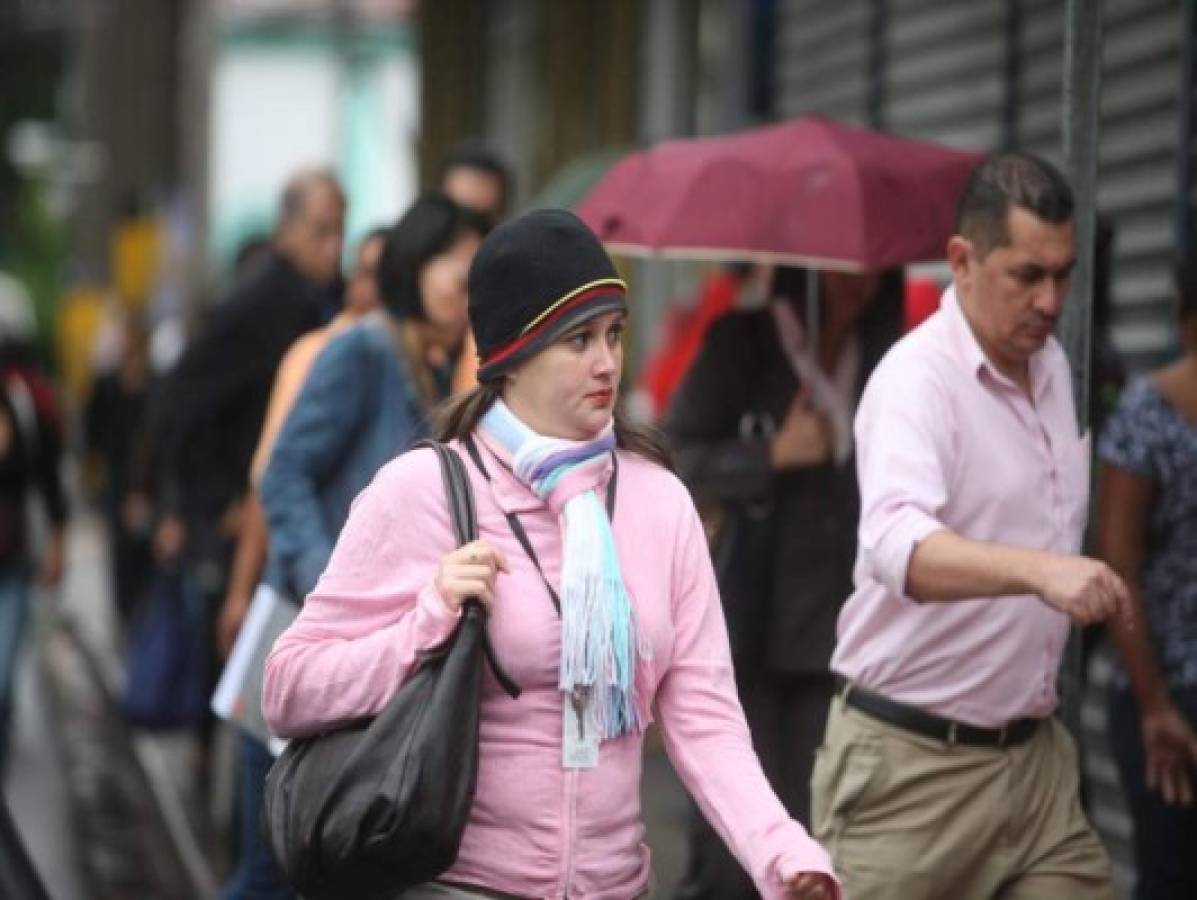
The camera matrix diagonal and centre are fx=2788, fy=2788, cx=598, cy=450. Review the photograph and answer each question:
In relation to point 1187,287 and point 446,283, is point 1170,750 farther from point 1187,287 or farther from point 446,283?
point 446,283

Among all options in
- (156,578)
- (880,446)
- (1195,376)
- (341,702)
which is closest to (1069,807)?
(880,446)

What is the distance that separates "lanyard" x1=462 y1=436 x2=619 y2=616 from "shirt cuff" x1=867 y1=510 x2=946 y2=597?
2.10 ft

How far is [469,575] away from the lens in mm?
3836

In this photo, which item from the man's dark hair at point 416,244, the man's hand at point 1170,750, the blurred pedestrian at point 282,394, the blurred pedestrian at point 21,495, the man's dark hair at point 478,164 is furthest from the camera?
the blurred pedestrian at point 21,495

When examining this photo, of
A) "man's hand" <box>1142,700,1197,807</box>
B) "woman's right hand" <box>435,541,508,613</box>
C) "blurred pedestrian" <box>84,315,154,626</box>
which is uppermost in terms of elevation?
"woman's right hand" <box>435,541,508,613</box>

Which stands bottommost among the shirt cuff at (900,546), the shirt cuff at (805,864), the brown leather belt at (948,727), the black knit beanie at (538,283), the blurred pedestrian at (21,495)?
the blurred pedestrian at (21,495)

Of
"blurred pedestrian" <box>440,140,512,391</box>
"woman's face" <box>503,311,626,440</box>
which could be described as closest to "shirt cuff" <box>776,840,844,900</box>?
"woman's face" <box>503,311,626,440</box>

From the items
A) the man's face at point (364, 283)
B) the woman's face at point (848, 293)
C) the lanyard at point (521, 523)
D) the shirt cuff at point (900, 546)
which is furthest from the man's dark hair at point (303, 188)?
the lanyard at point (521, 523)

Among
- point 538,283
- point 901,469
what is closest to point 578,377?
point 538,283

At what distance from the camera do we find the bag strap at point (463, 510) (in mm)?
3955

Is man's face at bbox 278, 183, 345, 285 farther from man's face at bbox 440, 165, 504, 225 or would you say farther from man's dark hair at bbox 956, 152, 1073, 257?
man's dark hair at bbox 956, 152, 1073, 257

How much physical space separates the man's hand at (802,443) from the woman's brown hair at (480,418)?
6.54 ft

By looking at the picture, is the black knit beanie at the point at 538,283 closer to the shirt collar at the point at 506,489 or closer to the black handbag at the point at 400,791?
the shirt collar at the point at 506,489

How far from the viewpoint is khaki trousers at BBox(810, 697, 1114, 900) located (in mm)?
4938
